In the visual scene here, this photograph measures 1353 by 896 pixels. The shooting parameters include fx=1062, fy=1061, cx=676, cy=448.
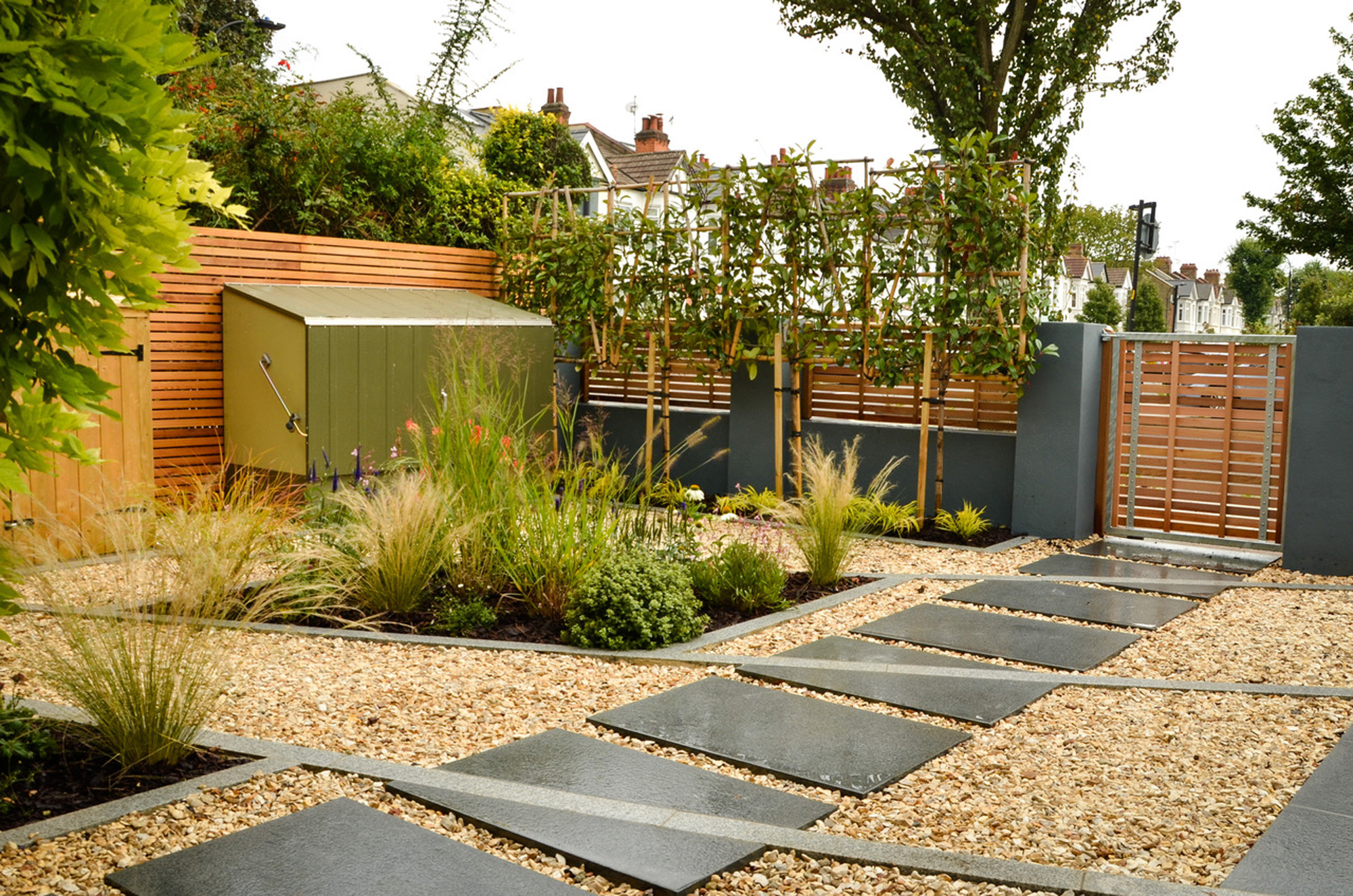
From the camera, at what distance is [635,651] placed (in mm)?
4590

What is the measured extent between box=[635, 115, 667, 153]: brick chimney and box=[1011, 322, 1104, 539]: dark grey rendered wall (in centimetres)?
1889

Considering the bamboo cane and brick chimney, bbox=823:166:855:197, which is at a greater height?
brick chimney, bbox=823:166:855:197

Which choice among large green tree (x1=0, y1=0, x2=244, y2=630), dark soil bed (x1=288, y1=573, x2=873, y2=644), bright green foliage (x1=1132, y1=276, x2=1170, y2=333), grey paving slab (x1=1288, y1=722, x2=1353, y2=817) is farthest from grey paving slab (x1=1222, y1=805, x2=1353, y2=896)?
bright green foliage (x1=1132, y1=276, x2=1170, y2=333)

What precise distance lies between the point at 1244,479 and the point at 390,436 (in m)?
6.12

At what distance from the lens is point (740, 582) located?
539cm

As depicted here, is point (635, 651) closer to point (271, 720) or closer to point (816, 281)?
point (271, 720)

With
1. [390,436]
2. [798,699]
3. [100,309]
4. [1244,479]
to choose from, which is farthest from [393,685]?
[1244,479]

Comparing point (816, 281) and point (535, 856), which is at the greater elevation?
point (816, 281)

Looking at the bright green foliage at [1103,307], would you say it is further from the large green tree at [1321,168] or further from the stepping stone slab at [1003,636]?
the stepping stone slab at [1003,636]

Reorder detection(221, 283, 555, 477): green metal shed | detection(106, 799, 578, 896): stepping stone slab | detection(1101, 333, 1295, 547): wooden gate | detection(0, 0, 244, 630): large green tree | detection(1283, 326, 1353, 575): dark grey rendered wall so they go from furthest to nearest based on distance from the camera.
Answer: detection(221, 283, 555, 477): green metal shed, detection(1101, 333, 1295, 547): wooden gate, detection(1283, 326, 1353, 575): dark grey rendered wall, detection(106, 799, 578, 896): stepping stone slab, detection(0, 0, 244, 630): large green tree

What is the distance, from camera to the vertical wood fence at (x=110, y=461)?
20.2ft

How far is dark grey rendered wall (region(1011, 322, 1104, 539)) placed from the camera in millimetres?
7508

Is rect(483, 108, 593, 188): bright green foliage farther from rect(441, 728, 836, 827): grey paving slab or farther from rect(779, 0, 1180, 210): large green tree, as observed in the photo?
rect(441, 728, 836, 827): grey paving slab

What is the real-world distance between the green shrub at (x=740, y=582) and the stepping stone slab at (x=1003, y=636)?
529 mm
